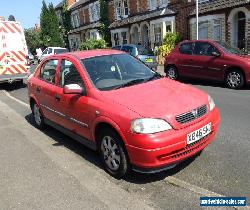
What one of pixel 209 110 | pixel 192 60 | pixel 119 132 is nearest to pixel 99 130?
pixel 119 132

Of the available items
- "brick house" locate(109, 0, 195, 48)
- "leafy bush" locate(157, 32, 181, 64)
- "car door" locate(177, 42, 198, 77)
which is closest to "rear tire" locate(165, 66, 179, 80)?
"car door" locate(177, 42, 198, 77)

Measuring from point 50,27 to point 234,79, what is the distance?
140 feet

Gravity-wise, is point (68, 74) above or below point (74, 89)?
above

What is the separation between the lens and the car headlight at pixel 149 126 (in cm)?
419

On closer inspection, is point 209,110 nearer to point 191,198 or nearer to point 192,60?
point 191,198

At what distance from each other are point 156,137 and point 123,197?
846 mm

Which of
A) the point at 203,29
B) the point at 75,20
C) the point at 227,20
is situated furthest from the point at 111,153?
the point at 75,20

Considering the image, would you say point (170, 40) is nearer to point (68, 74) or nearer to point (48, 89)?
point (48, 89)

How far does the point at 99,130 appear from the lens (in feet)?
16.2

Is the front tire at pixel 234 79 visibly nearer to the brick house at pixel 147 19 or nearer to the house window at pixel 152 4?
the brick house at pixel 147 19

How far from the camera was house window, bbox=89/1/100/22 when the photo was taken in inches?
1528

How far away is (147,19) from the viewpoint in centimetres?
2812

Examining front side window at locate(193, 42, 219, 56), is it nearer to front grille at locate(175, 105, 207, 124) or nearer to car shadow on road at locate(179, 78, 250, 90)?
car shadow on road at locate(179, 78, 250, 90)

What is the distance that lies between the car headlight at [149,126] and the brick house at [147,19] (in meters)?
20.9
